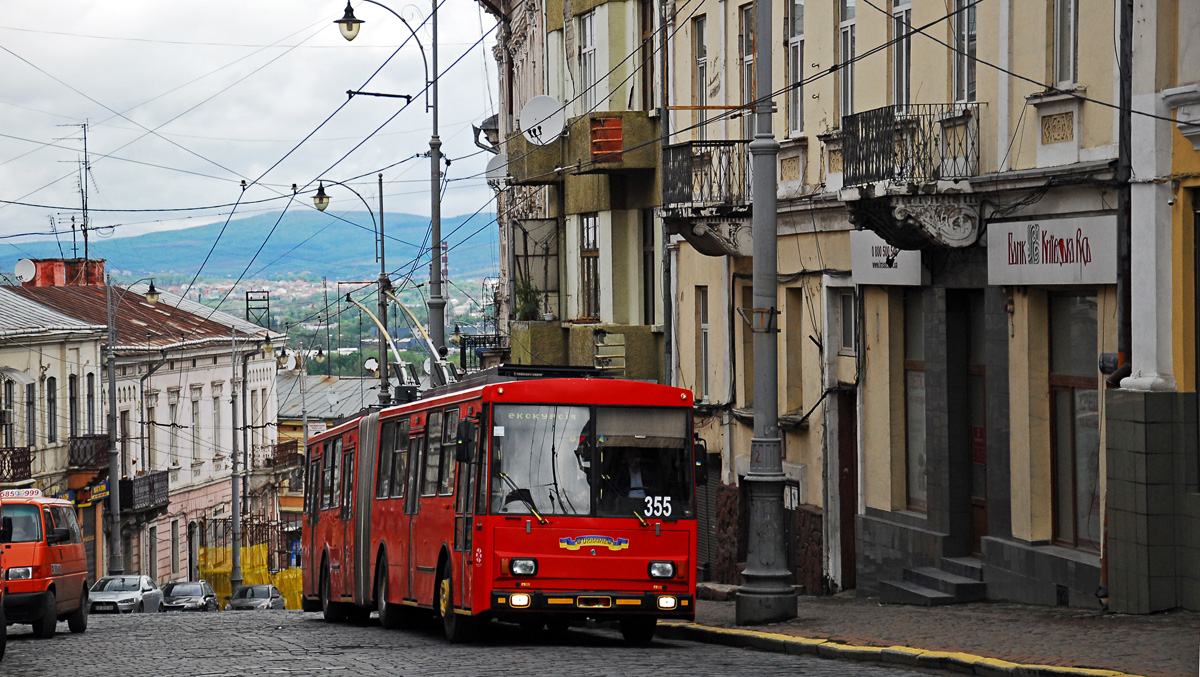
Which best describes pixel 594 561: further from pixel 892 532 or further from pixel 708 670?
pixel 892 532

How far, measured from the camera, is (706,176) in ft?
87.8

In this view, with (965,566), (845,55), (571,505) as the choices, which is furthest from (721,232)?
(571,505)

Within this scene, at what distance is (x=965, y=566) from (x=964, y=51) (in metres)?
5.82

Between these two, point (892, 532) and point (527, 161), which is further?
point (527, 161)

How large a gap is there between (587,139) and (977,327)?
13440mm

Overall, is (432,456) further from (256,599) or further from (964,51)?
(256,599)

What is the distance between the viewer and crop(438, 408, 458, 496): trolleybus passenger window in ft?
62.7

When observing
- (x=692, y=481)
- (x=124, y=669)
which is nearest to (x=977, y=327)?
(x=692, y=481)

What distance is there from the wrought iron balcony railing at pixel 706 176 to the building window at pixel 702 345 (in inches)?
124

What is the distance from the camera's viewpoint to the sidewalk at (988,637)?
1302cm

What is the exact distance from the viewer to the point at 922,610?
1941cm

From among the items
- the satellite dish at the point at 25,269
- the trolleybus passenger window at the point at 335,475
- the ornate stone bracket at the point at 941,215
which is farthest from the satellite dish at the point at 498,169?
the satellite dish at the point at 25,269

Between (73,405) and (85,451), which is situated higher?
Answer: (73,405)

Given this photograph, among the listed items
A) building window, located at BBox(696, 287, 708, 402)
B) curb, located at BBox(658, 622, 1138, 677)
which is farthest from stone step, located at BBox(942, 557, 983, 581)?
building window, located at BBox(696, 287, 708, 402)
